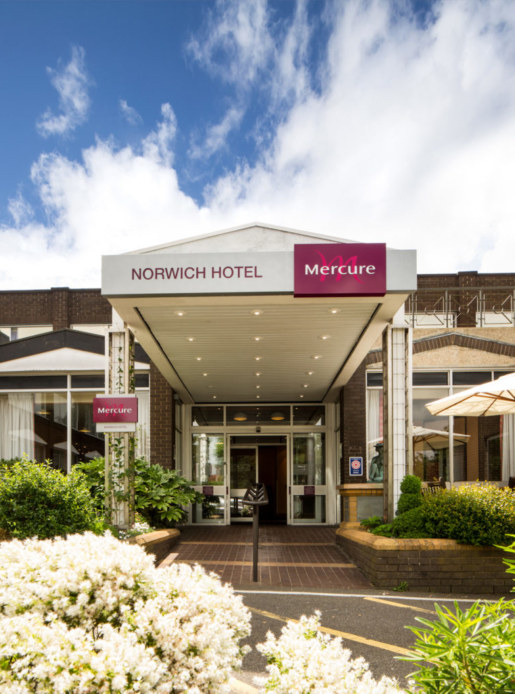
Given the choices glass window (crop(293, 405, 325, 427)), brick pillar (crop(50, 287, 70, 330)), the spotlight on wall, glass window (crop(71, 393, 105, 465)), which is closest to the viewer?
glass window (crop(71, 393, 105, 465))

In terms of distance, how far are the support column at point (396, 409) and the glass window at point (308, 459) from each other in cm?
637

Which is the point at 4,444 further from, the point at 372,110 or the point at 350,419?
the point at 372,110

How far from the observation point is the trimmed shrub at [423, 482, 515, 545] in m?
7.15

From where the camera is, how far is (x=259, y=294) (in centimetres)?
700

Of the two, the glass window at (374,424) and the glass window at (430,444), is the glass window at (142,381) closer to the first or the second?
the glass window at (374,424)

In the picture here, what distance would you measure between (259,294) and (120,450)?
3.63 meters

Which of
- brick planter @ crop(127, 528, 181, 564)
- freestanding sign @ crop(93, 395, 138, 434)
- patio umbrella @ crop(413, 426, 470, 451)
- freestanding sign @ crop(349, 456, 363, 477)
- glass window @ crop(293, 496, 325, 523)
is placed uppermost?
freestanding sign @ crop(93, 395, 138, 434)

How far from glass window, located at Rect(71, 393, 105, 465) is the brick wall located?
11.0 feet

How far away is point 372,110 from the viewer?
964 centimetres

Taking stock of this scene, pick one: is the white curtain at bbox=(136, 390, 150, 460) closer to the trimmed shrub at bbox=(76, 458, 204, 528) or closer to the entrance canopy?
the trimmed shrub at bbox=(76, 458, 204, 528)

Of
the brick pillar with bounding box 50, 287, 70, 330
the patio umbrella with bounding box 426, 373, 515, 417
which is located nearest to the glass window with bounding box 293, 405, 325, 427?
the patio umbrella with bounding box 426, 373, 515, 417

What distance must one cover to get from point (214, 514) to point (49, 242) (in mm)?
20405

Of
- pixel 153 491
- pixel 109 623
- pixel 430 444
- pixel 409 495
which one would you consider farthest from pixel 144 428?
pixel 109 623

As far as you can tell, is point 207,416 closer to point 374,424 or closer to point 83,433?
point 83,433
